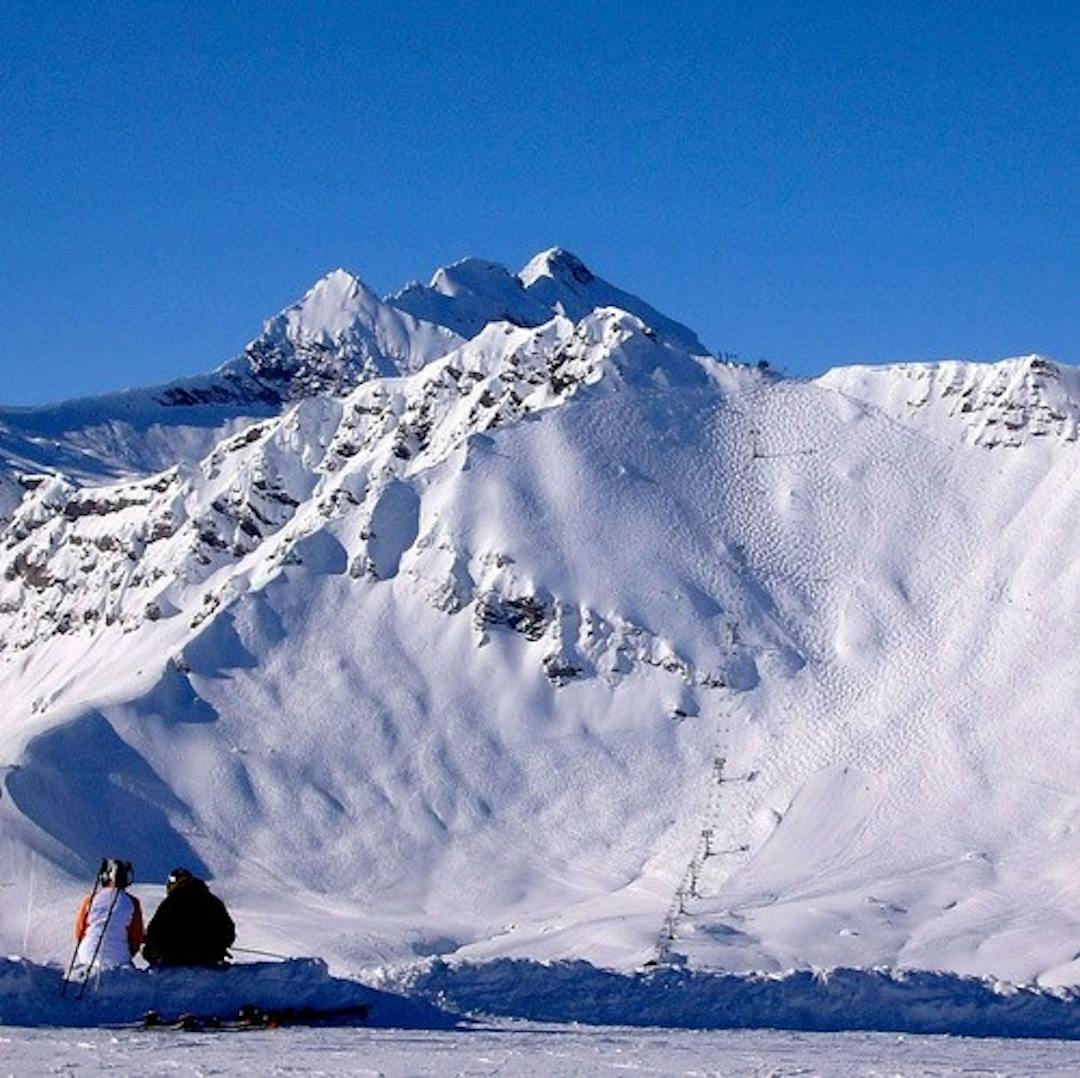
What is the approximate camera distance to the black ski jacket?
21969 millimetres

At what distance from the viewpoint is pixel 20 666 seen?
397ft

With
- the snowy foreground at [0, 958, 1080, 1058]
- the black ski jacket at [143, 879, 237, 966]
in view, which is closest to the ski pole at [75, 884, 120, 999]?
the snowy foreground at [0, 958, 1080, 1058]

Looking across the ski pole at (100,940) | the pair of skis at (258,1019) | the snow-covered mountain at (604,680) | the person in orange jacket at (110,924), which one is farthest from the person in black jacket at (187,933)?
the snow-covered mountain at (604,680)

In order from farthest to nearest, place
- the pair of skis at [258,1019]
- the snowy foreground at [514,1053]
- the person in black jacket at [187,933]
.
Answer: the person in black jacket at [187,933] → the pair of skis at [258,1019] → the snowy foreground at [514,1053]

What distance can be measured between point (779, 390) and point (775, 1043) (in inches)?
3598

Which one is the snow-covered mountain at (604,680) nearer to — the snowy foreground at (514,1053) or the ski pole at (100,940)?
the ski pole at (100,940)

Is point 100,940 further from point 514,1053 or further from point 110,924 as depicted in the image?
point 514,1053

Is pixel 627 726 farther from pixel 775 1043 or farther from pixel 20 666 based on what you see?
pixel 775 1043

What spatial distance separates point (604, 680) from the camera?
9275 centimetres

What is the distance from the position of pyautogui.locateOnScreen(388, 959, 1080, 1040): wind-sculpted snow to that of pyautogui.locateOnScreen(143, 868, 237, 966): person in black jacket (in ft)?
8.33

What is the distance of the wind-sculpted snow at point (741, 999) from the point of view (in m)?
23.2

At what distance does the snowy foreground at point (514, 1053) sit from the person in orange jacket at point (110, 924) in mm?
2316

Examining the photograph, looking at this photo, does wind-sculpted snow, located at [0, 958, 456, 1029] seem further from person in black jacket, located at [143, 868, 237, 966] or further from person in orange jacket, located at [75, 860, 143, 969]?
person in orange jacket, located at [75, 860, 143, 969]

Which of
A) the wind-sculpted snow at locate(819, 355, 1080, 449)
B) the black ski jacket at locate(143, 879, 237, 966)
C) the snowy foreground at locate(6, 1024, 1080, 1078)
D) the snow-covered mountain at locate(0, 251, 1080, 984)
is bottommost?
the snowy foreground at locate(6, 1024, 1080, 1078)
